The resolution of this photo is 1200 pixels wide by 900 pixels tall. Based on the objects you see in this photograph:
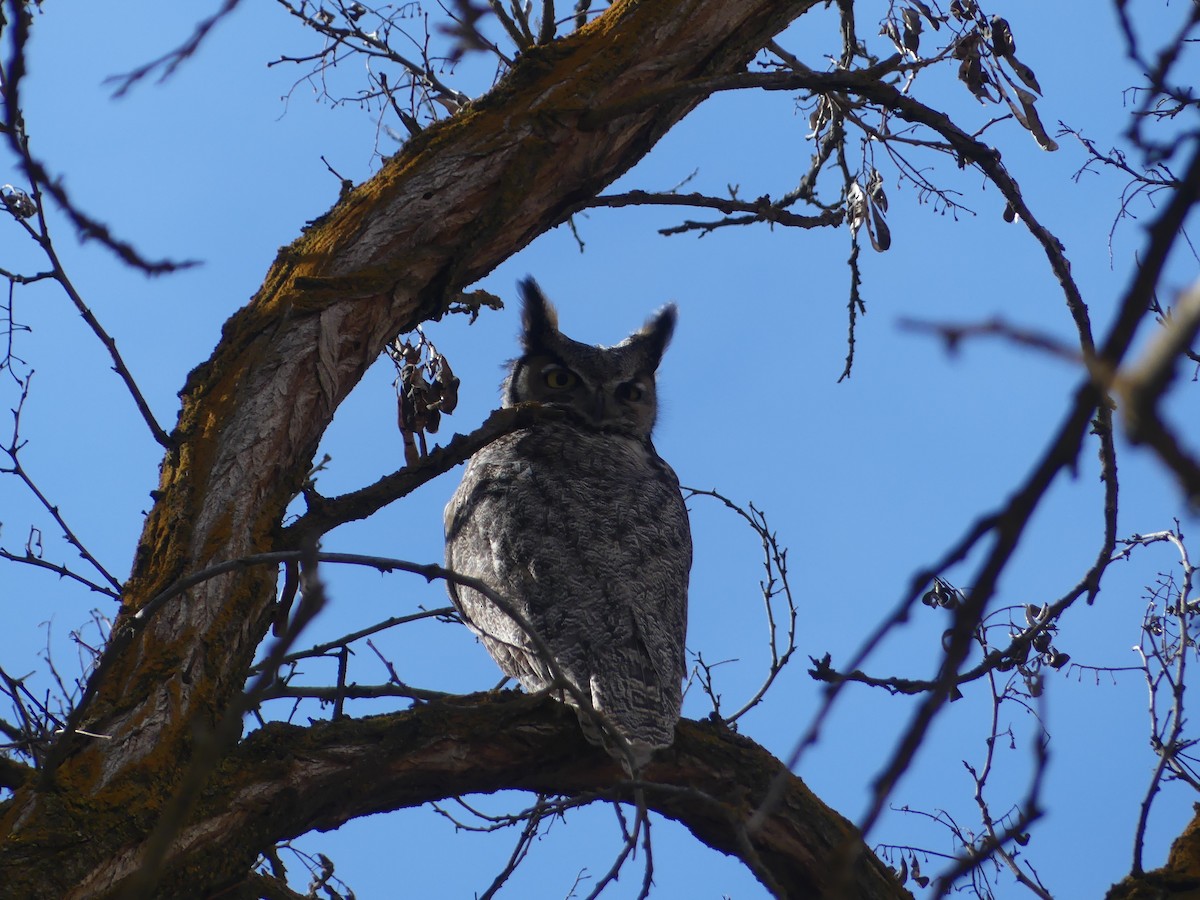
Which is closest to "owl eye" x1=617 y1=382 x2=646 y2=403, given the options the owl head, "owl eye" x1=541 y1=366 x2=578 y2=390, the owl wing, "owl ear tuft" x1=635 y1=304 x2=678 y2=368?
the owl head

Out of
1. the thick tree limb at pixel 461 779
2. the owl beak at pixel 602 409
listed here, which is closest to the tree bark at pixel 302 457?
the thick tree limb at pixel 461 779

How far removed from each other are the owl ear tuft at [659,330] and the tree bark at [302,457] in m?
2.45

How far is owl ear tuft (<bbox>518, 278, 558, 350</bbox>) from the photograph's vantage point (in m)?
5.68

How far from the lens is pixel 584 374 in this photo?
532cm

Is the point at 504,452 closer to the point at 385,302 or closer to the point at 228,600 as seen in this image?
the point at 385,302

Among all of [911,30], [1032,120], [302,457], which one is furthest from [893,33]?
[302,457]

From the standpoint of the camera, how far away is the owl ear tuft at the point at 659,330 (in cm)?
595

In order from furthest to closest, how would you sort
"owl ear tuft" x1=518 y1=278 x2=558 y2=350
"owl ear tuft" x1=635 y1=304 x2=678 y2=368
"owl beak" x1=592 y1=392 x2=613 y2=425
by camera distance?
"owl ear tuft" x1=635 y1=304 x2=678 y2=368 → "owl ear tuft" x1=518 y1=278 x2=558 y2=350 → "owl beak" x1=592 y1=392 x2=613 y2=425

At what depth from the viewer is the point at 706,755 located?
135 inches

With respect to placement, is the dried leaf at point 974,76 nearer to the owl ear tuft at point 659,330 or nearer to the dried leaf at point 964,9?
the dried leaf at point 964,9

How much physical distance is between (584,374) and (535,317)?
56cm

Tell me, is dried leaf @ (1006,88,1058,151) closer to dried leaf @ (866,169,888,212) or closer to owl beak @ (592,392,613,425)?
dried leaf @ (866,169,888,212)

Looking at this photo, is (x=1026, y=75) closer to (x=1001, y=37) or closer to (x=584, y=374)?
(x=1001, y=37)

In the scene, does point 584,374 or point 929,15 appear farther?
point 584,374
